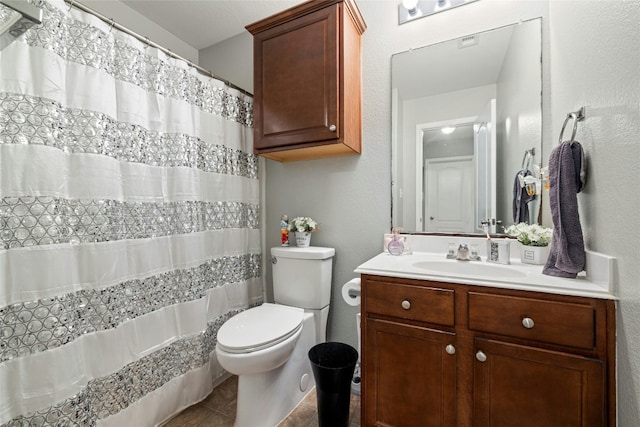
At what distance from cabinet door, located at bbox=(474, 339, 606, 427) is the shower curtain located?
4.75 feet

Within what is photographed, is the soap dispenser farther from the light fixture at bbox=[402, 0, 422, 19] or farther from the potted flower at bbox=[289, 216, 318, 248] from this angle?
the light fixture at bbox=[402, 0, 422, 19]

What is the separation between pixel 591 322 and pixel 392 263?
27.0 inches

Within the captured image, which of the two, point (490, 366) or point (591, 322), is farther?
point (490, 366)

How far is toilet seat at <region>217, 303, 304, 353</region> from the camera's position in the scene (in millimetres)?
1243

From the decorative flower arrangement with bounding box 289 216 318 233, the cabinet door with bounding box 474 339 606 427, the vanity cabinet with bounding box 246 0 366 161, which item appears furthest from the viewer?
the decorative flower arrangement with bounding box 289 216 318 233

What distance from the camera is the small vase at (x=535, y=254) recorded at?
4.06ft

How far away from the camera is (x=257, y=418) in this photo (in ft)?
4.37

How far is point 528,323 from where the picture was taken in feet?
3.01

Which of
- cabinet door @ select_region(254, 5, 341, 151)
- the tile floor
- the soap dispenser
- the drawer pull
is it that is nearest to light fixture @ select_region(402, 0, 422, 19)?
cabinet door @ select_region(254, 5, 341, 151)

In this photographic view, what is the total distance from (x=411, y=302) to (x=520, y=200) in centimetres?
86

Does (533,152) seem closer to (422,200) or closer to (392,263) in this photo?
(422,200)

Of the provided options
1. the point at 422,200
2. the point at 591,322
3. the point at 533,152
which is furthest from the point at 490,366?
the point at 533,152

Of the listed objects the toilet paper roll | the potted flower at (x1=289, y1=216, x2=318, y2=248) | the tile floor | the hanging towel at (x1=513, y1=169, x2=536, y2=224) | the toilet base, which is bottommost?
the tile floor

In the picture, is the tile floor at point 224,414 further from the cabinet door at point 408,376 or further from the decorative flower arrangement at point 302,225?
the decorative flower arrangement at point 302,225
